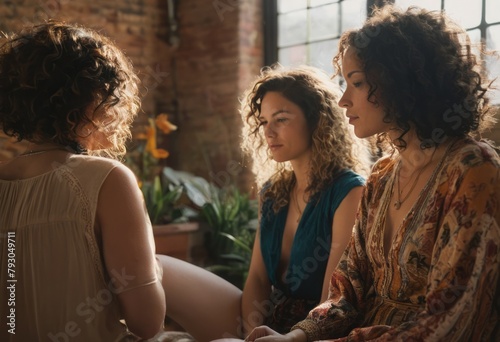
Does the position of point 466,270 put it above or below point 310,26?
below

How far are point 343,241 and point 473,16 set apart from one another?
68.2 inches

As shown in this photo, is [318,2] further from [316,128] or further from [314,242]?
[314,242]

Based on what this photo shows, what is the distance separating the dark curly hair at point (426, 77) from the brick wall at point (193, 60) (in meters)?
2.59

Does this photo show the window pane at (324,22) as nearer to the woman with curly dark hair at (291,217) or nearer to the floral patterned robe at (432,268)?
the woman with curly dark hair at (291,217)

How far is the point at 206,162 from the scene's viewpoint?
4336 millimetres

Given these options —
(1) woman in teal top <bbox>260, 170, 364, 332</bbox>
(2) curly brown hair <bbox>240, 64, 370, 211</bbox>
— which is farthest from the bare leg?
(2) curly brown hair <bbox>240, 64, 370, 211</bbox>

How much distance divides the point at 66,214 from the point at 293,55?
9.87ft

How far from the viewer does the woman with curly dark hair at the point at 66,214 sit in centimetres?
138

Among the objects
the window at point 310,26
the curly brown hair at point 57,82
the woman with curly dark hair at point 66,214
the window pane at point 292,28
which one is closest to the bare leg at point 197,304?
the woman with curly dark hair at point 66,214

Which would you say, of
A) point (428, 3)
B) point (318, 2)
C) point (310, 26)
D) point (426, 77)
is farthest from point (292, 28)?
point (426, 77)

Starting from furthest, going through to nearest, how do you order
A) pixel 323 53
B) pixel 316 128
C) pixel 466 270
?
pixel 323 53 < pixel 316 128 < pixel 466 270

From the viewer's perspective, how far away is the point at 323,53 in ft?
12.8

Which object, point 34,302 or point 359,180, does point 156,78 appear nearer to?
point 359,180

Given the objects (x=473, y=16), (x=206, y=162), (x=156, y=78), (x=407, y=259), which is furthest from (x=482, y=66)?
(x=156, y=78)
